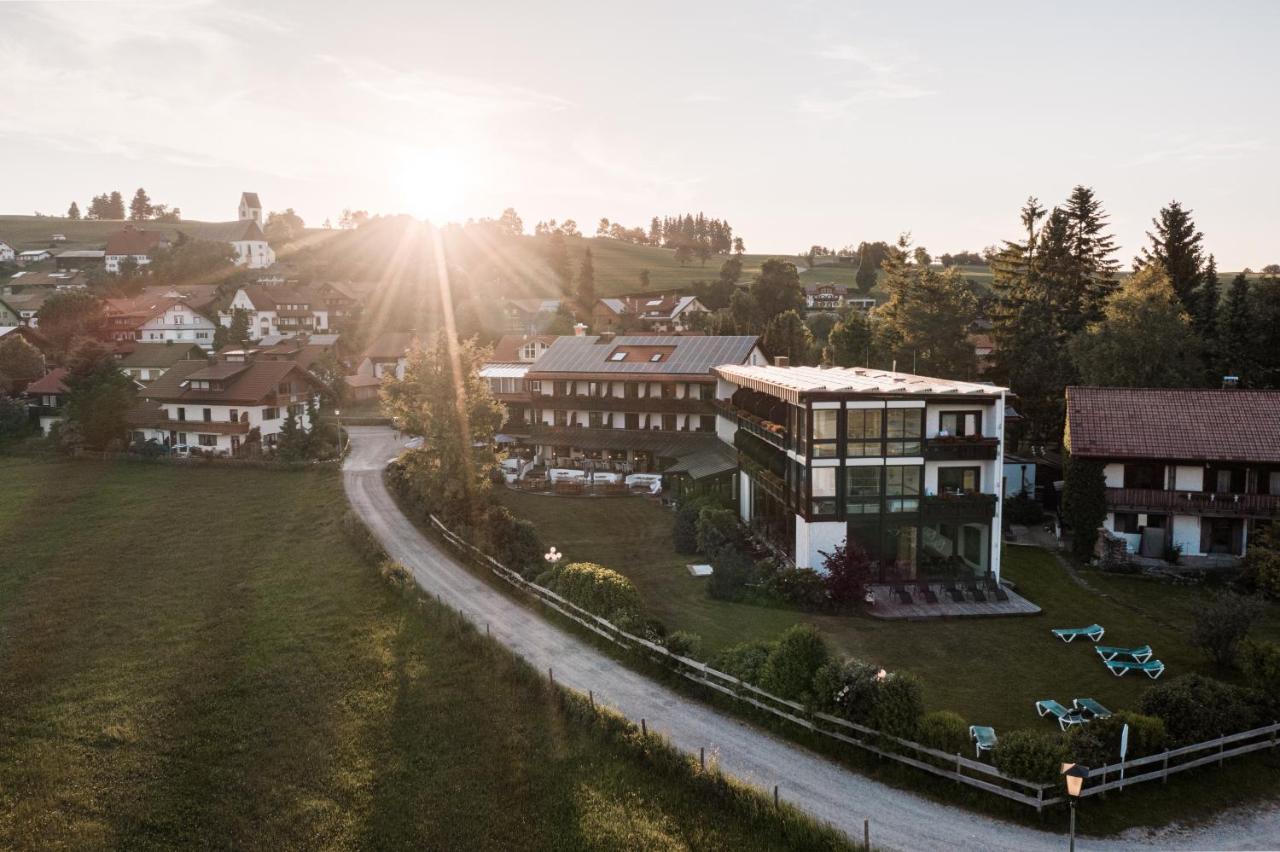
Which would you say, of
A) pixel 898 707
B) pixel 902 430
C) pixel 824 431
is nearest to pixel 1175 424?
pixel 902 430

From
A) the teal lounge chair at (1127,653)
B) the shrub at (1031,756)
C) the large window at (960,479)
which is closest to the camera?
the shrub at (1031,756)

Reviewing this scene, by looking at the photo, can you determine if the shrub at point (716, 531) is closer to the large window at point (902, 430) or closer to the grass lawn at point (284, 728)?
the large window at point (902, 430)

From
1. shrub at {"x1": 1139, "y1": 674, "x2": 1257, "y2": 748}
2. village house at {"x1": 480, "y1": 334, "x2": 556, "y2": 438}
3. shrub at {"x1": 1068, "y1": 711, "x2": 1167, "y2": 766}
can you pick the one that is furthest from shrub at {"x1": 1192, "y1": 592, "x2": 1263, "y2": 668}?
village house at {"x1": 480, "y1": 334, "x2": 556, "y2": 438}

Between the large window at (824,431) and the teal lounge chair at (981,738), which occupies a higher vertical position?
the large window at (824,431)

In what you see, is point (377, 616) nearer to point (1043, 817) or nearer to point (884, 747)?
point (884, 747)

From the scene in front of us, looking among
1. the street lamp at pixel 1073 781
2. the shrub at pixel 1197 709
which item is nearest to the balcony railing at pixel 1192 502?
the shrub at pixel 1197 709

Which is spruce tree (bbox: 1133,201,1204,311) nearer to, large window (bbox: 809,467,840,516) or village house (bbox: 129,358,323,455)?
large window (bbox: 809,467,840,516)

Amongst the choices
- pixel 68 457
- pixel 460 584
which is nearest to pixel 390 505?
pixel 460 584
